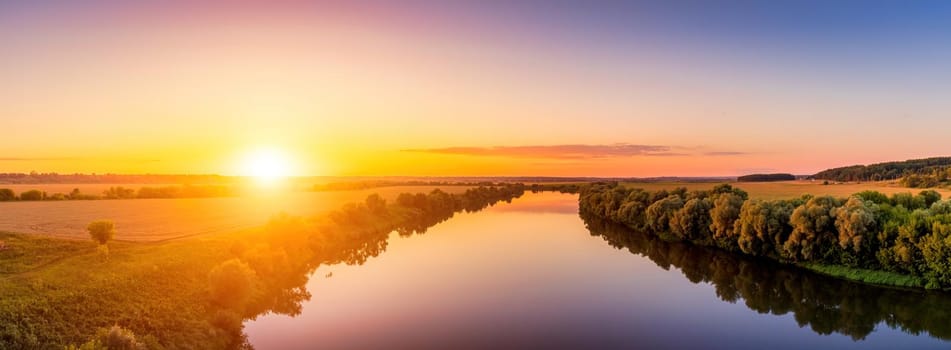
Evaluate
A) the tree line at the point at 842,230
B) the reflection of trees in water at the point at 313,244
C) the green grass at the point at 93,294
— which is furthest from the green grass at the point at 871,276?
the green grass at the point at 93,294

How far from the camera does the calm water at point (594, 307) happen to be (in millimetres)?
21250

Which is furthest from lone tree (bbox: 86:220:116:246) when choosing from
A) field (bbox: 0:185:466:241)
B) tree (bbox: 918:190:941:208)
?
tree (bbox: 918:190:941:208)

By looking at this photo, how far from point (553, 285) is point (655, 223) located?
2466 centimetres

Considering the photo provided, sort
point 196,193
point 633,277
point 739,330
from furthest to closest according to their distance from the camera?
point 196,193 < point 633,277 < point 739,330

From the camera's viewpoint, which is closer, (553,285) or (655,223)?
(553,285)

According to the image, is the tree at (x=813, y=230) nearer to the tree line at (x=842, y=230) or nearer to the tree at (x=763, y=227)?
the tree line at (x=842, y=230)

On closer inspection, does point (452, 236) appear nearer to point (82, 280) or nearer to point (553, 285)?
point (553, 285)

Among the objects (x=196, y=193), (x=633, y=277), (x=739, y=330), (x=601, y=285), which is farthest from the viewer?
(x=196, y=193)

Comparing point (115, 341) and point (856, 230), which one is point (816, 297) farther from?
point (115, 341)

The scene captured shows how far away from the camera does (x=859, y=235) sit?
29328mm

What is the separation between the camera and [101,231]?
2583cm

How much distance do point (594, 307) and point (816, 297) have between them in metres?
12.8

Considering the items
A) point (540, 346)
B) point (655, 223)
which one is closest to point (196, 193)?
point (655, 223)

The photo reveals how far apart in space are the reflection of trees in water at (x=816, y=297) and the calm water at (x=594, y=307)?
0.06m
